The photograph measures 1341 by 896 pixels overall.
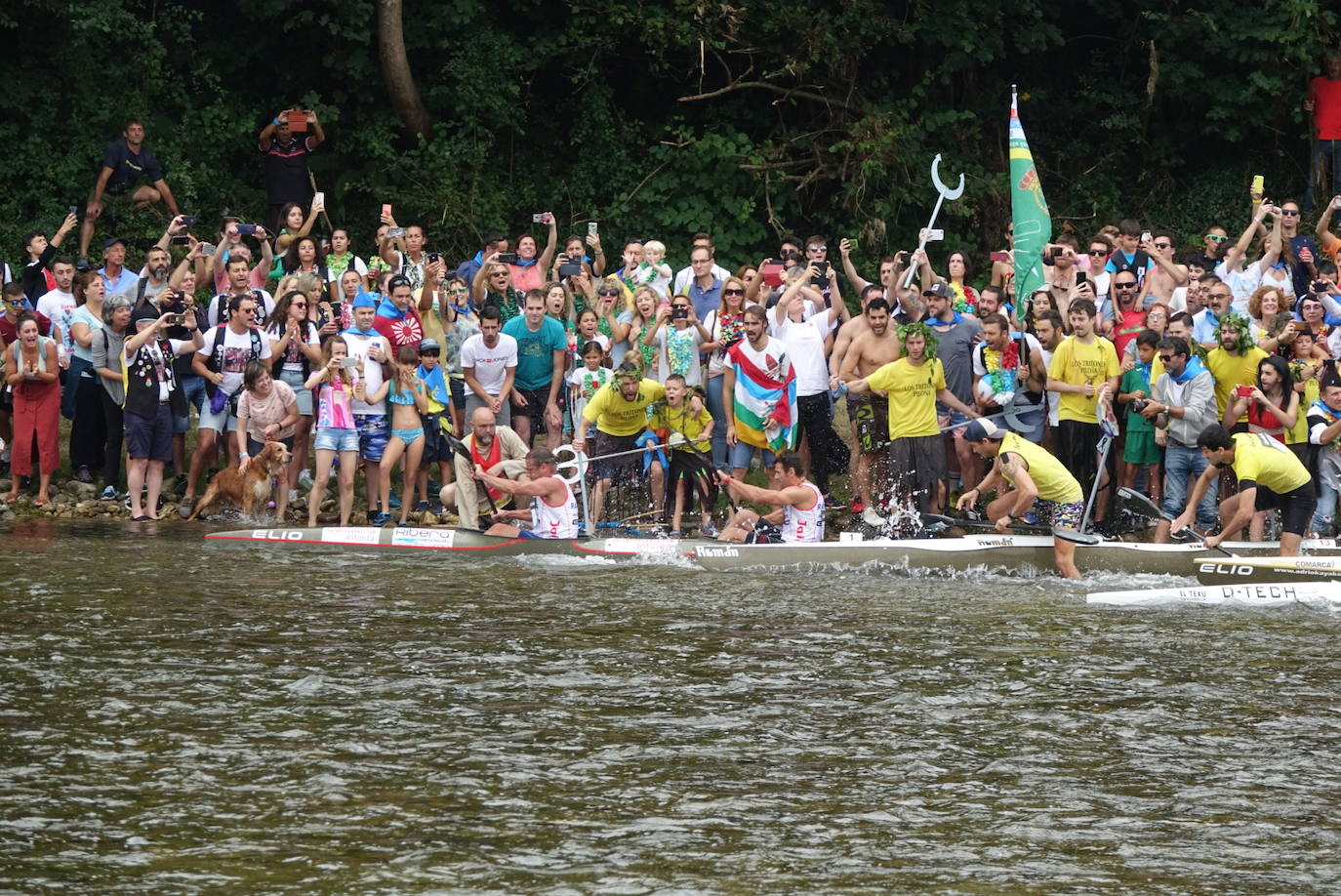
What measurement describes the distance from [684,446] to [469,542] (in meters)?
2.04

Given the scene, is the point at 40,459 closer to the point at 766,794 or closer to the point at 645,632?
the point at 645,632

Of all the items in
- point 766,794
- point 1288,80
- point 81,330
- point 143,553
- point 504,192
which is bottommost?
point 766,794

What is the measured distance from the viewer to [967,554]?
1521cm

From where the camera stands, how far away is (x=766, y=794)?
889 centimetres

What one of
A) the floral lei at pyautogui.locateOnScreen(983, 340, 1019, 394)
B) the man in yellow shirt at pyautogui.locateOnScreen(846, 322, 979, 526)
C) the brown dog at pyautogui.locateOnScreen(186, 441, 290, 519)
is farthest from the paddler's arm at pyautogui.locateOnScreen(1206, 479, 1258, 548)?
the brown dog at pyautogui.locateOnScreen(186, 441, 290, 519)

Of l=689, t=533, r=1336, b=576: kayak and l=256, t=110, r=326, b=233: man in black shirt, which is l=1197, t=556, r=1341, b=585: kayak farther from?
l=256, t=110, r=326, b=233: man in black shirt

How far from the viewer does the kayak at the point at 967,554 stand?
48.9 ft

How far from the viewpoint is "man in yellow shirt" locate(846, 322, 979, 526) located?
52.1 feet

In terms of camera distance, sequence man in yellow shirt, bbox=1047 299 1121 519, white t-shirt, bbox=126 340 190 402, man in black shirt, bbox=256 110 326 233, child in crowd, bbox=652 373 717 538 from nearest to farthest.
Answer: man in yellow shirt, bbox=1047 299 1121 519, child in crowd, bbox=652 373 717 538, white t-shirt, bbox=126 340 190 402, man in black shirt, bbox=256 110 326 233

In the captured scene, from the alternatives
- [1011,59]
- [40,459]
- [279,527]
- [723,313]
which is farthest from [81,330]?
[1011,59]

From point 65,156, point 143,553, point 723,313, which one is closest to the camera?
point 143,553

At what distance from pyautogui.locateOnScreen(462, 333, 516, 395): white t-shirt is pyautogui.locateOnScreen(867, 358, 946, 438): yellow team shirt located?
3243 mm

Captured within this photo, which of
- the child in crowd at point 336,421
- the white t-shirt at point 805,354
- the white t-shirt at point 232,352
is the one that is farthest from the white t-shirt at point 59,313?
the white t-shirt at point 805,354

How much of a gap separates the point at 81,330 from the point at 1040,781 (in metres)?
11.2
